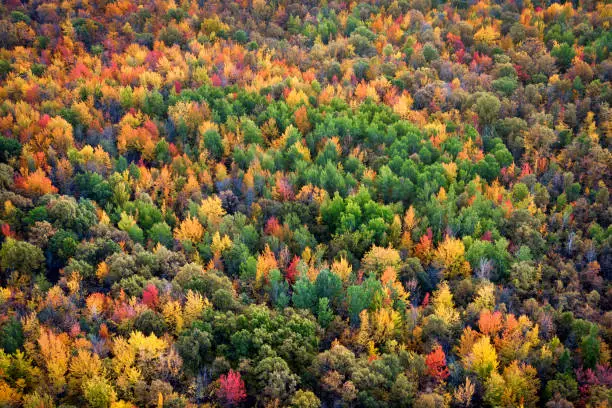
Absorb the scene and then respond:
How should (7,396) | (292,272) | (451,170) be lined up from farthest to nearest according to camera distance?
(451,170), (292,272), (7,396)

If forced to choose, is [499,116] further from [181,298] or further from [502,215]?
[181,298]

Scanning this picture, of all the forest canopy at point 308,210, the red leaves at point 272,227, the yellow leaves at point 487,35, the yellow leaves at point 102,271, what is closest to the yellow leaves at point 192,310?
the forest canopy at point 308,210

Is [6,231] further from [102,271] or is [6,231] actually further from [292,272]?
[292,272]

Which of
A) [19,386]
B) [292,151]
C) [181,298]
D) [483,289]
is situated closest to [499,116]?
[292,151]

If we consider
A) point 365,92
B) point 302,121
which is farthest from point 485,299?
point 365,92

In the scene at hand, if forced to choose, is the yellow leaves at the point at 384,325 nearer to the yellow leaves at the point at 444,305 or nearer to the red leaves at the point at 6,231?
the yellow leaves at the point at 444,305

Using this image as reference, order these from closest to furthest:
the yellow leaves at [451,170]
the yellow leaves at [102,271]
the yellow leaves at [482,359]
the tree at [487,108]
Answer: the yellow leaves at [482,359] → the yellow leaves at [102,271] → the yellow leaves at [451,170] → the tree at [487,108]

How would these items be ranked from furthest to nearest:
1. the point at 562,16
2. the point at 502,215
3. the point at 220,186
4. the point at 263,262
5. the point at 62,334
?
the point at 562,16, the point at 220,186, the point at 502,215, the point at 263,262, the point at 62,334
